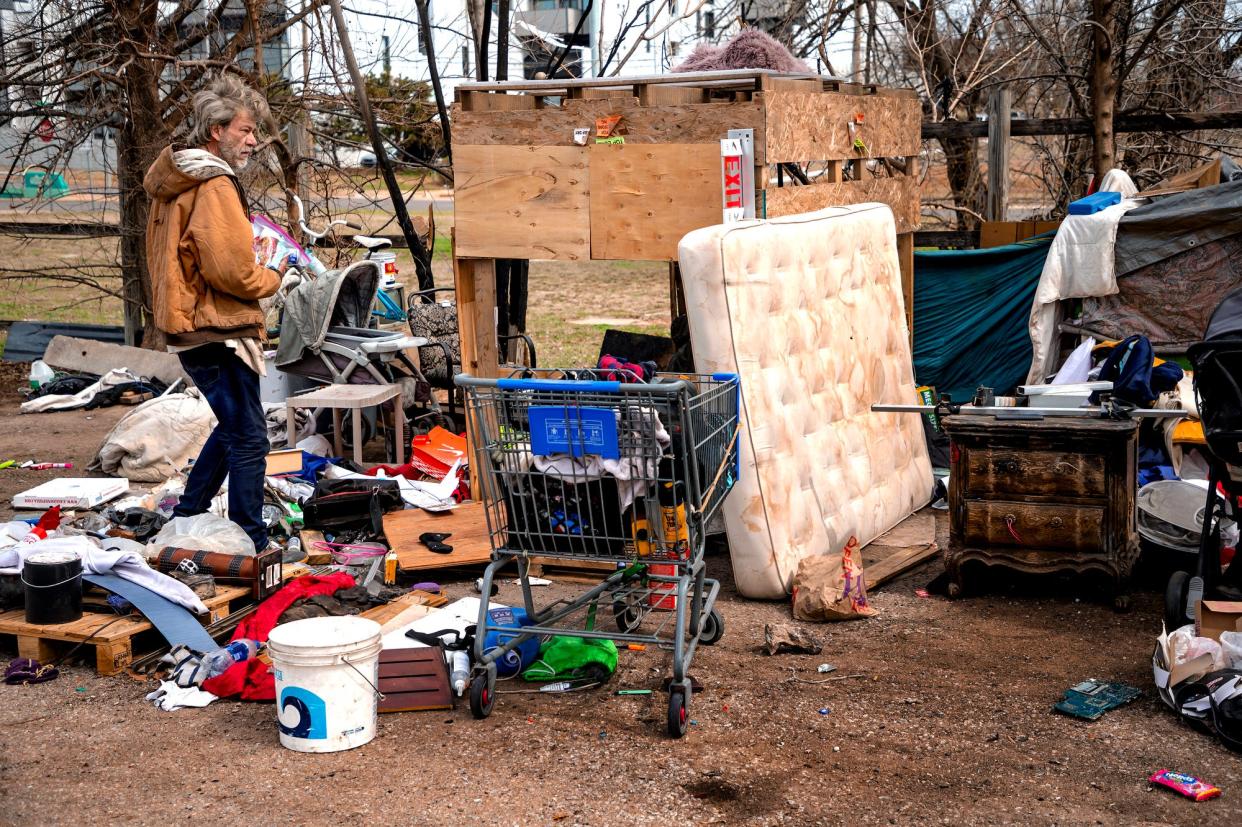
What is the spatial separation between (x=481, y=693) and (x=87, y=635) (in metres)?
1.73

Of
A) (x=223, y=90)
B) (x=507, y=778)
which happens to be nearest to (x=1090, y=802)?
(x=507, y=778)

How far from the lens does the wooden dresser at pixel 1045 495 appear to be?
5551 mm

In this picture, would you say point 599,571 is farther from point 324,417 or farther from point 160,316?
point 324,417

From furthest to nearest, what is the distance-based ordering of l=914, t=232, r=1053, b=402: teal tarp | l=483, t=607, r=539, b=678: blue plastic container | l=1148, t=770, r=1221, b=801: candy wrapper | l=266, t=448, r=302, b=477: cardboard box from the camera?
l=914, t=232, r=1053, b=402: teal tarp < l=266, t=448, r=302, b=477: cardboard box < l=483, t=607, r=539, b=678: blue plastic container < l=1148, t=770, r=1221, b=801: candy wrapper

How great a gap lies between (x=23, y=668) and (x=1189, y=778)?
4.36 metres

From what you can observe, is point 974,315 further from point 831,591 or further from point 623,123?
point 831,591

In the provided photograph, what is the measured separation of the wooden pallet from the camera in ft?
16.4

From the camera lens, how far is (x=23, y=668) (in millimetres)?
5004

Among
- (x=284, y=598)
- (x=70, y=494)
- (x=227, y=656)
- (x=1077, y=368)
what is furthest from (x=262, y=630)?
(x=1077, y=368)

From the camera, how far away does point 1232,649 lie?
4367mm

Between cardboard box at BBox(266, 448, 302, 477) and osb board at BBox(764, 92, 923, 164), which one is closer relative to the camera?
osb board at BBox(764, 92, 923, 164)

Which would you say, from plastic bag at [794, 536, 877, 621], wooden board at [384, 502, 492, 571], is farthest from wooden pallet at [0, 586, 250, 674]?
plastic bag at [794, 536, 877, 621]

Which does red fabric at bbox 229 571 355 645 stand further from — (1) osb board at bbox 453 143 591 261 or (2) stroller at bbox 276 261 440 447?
(2) stroller at bbox 276 261 440 447

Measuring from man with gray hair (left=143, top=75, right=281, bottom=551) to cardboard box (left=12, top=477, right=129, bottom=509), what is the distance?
63.4 inches
